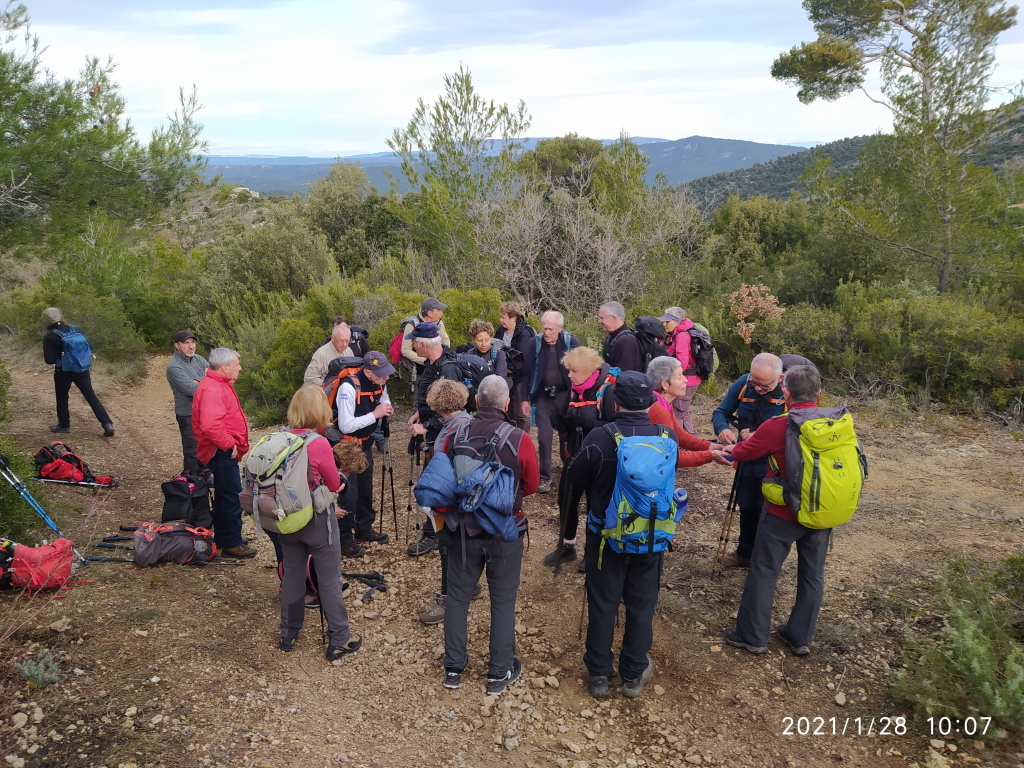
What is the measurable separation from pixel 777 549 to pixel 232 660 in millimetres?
3421

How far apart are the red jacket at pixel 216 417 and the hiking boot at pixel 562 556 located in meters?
2.58

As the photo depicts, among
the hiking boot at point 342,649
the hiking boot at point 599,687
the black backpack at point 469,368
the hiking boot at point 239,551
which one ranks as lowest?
the hiking boot at point 239,551

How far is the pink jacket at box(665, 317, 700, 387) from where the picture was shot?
5.93 m

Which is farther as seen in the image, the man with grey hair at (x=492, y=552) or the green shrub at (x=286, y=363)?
the green shrub at (x=286, y=363)

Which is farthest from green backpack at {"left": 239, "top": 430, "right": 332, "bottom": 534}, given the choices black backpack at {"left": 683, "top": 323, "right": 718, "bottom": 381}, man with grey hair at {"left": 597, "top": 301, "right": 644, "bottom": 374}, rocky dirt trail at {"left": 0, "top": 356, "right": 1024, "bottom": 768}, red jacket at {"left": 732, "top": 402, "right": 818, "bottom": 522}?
black backpack at {"left": 683, "top": 323, "right": 718, "bottom": 381}

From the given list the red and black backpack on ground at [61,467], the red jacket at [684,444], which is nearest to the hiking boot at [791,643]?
the red jacket at [684,444]

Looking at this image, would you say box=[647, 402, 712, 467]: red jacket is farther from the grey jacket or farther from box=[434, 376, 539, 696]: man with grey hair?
the grey jacket

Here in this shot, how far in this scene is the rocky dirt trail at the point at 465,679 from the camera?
3234 mm

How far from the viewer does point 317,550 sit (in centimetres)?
391

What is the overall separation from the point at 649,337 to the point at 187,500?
4.31 metres

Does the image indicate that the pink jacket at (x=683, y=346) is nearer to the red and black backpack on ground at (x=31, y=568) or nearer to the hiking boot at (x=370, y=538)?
the hiking boot at (x=370, y=538)

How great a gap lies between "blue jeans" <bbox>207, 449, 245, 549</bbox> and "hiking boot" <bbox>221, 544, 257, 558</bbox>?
0.03 m

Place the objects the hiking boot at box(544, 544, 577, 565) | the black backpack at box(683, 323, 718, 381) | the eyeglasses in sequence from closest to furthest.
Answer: the eyeglasses → the hiking boot at box(544, 544, 577, 565) → the black backpack at box(683, 323, 718, 381)

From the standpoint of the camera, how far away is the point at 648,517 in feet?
10.9
